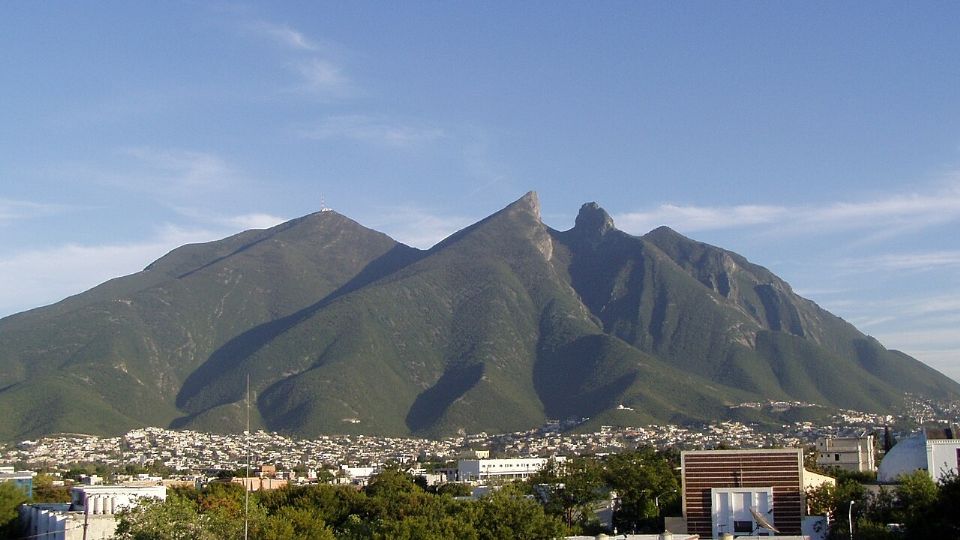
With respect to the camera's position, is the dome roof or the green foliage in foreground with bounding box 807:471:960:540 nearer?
the green foliage in foreground with bounding box 807:471:960:540

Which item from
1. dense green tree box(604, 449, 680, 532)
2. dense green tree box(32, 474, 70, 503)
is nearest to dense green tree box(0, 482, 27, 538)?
dense green tree box(32, 474, 70, 503)

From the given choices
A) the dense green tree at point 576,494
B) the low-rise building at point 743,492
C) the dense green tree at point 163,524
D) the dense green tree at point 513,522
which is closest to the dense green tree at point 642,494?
the dense green tree at point 576,494

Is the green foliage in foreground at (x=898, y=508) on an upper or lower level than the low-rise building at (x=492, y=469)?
lower

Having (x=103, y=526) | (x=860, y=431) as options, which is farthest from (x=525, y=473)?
(x=103, y=526)

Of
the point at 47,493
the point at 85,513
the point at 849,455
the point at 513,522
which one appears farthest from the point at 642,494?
the point at 849,455

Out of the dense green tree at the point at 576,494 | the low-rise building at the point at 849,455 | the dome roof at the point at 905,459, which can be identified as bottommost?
the dense green tree at the point at 576,494

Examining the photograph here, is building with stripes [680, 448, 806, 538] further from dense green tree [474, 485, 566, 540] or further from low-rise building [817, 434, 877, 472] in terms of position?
low-rise building [817, 434, 877, 472]

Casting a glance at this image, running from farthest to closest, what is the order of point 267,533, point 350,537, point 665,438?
point 665,438 → point 350,537 → point 267,533

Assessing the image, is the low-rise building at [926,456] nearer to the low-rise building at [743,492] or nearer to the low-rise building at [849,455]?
the low-rise building at [743,492]

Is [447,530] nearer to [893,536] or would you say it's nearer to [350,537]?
[350,537]
